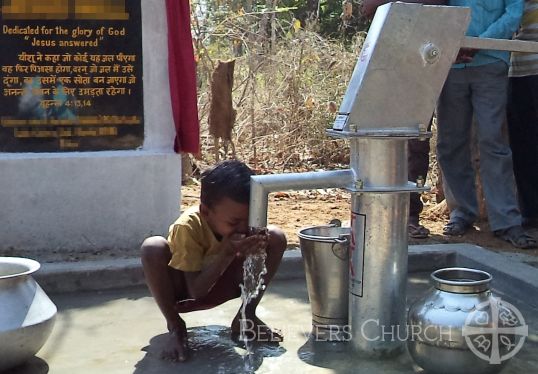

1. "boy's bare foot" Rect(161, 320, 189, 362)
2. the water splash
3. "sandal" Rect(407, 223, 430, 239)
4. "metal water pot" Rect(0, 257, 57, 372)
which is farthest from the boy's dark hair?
"sandal" Rect(407, 223, 430, 239)

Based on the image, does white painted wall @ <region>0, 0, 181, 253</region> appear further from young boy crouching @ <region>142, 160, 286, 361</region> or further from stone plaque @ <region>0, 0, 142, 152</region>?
young boy crouching @ <region>142, 160, 286, 361</region>

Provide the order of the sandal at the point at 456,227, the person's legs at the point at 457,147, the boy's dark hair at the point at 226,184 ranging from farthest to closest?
the sandal at the point at 456,227 → the person's legs at the point at 457,147 → the boy's dark hair at the point at 226,184

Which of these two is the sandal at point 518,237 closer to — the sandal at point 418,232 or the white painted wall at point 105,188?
the sandal at point 418,232

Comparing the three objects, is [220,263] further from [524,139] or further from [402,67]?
[524,139]

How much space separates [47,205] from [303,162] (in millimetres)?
4058

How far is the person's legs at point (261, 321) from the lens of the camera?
3072mm

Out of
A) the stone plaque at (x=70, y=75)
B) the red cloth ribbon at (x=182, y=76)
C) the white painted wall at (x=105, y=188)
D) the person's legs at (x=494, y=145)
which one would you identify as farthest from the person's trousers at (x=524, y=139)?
the stone plaque at (x=70, y=75)

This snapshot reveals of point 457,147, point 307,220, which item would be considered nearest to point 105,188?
point 307,220

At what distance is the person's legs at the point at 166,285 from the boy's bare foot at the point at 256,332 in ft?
0.79

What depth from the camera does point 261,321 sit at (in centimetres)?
315

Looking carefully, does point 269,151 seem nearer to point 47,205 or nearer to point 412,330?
point 47,205

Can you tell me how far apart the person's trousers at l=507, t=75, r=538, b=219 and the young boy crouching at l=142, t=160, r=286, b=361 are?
2.51 metres

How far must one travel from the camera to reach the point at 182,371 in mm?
2779

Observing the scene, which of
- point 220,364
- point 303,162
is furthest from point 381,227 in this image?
point 303,162
